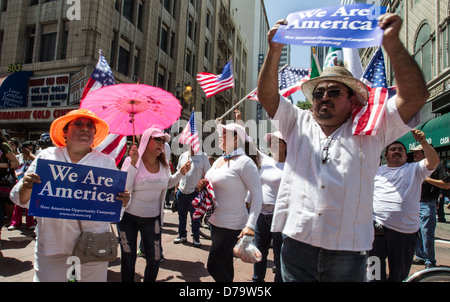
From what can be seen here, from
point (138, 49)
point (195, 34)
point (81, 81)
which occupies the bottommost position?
point (81, 81)

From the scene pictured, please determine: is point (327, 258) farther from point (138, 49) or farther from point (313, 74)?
point (138, 49)

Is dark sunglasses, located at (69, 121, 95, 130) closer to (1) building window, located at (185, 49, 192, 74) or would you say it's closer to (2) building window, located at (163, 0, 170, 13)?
(2) building window, located at (163, 0, 170, 13)

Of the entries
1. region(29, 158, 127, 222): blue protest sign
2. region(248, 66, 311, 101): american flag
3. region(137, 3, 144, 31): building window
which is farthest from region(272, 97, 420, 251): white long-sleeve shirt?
region(137, 3, 144, 31): building window

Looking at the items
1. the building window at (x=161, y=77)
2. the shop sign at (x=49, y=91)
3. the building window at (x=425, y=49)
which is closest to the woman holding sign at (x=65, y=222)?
the shop sign at (x=49, y=91)

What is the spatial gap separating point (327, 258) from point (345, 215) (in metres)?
0.28

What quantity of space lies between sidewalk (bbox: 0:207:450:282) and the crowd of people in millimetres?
1091

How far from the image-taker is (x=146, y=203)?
3648mm

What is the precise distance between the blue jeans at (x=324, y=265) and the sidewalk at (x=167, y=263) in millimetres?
2747

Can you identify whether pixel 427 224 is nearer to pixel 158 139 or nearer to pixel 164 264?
pixel 164 264

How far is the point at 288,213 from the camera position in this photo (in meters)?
2.02

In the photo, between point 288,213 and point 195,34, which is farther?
point 195,34

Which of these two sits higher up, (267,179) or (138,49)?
(138,49)

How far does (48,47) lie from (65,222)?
1662 centimetres
